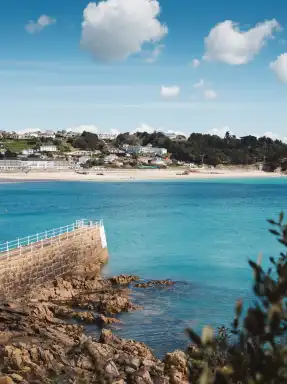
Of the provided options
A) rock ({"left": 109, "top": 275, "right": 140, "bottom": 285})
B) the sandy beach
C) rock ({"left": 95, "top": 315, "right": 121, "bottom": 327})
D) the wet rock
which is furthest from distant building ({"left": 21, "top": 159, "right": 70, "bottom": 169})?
the wet rock

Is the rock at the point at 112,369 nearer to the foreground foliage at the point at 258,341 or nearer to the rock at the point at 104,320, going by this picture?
the rock at the point at 104,320

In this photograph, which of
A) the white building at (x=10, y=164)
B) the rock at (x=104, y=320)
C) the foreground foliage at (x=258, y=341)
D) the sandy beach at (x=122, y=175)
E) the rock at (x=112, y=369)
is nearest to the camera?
the foreground foliage at (x=258, y=341)

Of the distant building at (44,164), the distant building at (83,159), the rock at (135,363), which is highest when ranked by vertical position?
the distant building at (83,159)

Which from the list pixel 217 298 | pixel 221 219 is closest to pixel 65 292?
pixel 217 298

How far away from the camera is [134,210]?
66250 millimetres

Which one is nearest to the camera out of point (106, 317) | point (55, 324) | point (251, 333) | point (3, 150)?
point (251, 333)

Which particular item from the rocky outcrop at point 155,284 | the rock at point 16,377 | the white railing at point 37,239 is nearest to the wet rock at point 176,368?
the rock at point 16,377

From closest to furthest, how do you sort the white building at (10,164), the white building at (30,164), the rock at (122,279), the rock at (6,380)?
the rock at (6,380) < the rock at (122,279) < the white building at (10,164) < the white building at (30,164)

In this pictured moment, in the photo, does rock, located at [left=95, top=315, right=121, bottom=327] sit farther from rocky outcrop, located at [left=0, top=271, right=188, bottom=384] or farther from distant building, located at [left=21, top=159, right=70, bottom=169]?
distant building, located at [left=21, top=159, right=70, bottom=169]

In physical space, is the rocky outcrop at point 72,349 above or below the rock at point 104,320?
above

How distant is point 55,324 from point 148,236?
87.6ft

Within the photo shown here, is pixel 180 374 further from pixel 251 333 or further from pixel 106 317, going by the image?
pixel 251 333

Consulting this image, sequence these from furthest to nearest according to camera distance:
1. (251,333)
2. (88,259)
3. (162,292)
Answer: (88,259), (162,292), (251,333)

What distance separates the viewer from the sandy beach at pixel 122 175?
14488 centimetres
